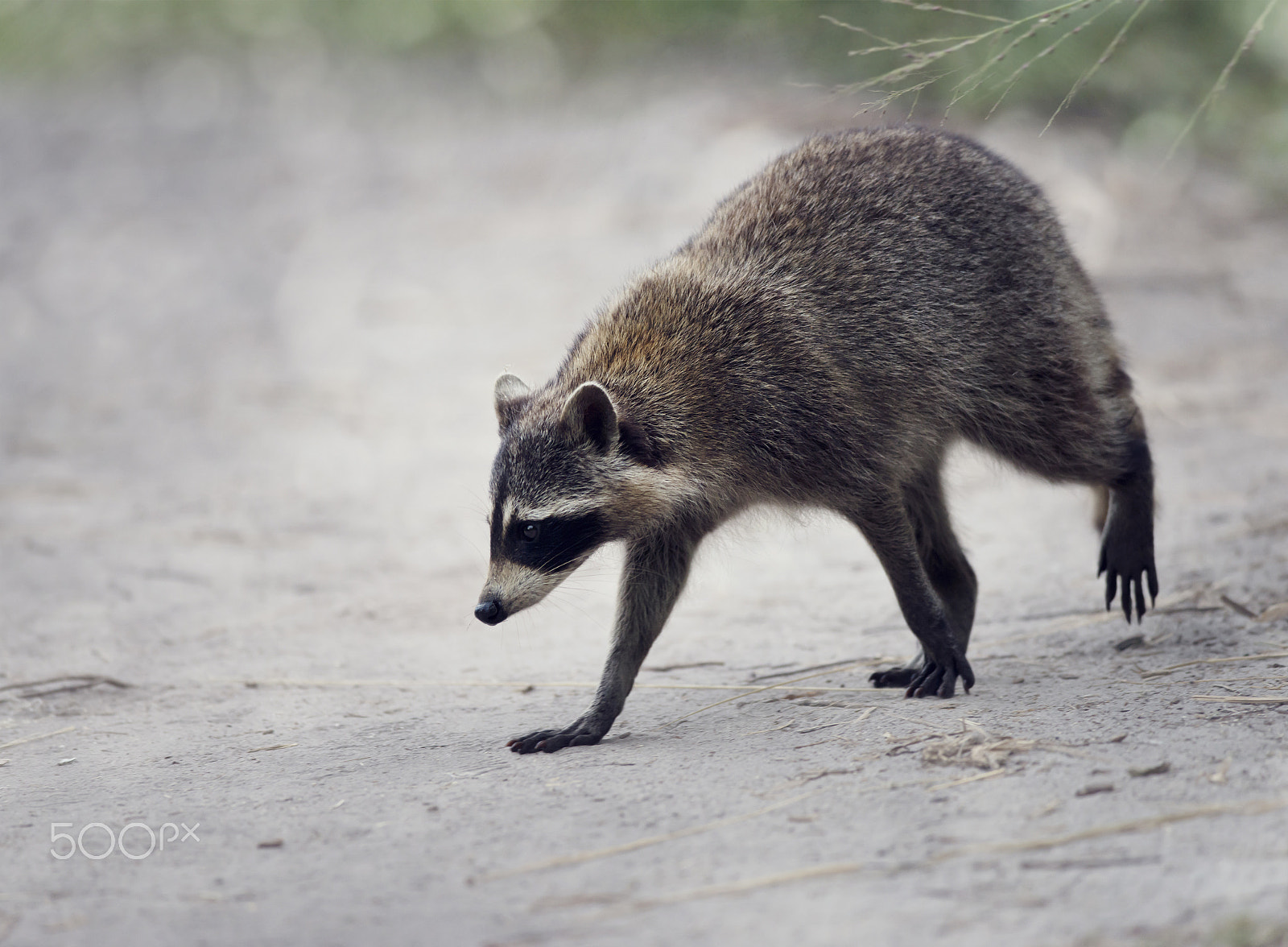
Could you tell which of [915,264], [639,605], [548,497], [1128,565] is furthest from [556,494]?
[1128,565]

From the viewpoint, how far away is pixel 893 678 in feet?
14.7

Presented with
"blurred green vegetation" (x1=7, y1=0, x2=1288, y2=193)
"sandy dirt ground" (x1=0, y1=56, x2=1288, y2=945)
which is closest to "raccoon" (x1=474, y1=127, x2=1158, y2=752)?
"sandy dirt ground" (x1=0, y1=56, x2=1288, y2=945)

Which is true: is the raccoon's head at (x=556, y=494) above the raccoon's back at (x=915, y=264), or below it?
below

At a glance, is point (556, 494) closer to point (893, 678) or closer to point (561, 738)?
point (561, 738)

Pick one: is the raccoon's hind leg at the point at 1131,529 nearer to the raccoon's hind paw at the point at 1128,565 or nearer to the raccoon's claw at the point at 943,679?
the raccoon's hind paw at the point at 1128,565

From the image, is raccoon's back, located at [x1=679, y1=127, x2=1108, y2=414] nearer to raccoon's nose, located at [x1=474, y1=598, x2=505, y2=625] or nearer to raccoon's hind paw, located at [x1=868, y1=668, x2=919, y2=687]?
raccoon's hind paw, located at [x1=868, y1=668, x2=919, y2=687]

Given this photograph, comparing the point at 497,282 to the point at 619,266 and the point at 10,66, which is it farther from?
the point at 10,66

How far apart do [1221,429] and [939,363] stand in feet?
11.9

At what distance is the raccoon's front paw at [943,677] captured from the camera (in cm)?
420

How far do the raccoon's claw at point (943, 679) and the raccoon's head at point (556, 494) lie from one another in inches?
43.3

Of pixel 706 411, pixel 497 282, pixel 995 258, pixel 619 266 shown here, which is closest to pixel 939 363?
pixel 995 258

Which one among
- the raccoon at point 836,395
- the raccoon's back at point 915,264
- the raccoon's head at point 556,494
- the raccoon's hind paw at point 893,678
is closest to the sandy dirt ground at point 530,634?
the raccoon's hind paw at point 893,678

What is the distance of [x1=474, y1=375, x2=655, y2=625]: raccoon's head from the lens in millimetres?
4148

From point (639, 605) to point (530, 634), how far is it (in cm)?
146
